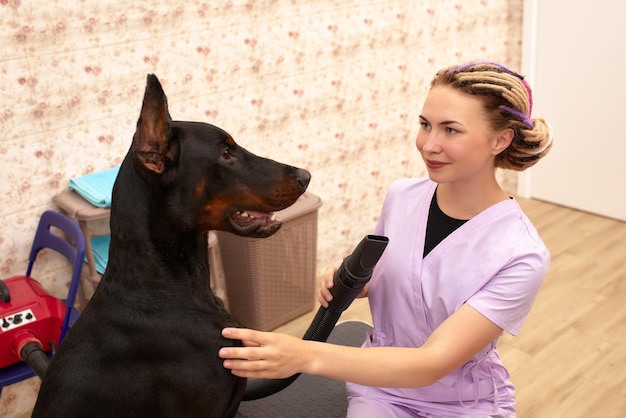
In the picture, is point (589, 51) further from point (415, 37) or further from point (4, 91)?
point (4, 91)

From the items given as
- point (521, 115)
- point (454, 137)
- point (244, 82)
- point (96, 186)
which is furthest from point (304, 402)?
point (244, 82)

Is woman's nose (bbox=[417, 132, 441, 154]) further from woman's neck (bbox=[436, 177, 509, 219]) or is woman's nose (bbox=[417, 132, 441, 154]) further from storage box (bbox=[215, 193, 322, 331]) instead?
storage box (bbox=[215, 193, 322, 331])

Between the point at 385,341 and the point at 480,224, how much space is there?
401mm

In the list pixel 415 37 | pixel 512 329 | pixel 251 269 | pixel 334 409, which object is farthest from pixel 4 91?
pixel 415 37

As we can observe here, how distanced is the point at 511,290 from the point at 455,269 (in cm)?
14

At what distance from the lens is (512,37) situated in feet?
13.4

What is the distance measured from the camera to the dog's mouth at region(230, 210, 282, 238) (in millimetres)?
1281

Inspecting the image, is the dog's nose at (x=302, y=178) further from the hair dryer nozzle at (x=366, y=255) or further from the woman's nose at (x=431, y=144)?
the woman's nose at (x=431, y=144)

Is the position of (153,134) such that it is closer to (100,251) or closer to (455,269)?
(455,269)

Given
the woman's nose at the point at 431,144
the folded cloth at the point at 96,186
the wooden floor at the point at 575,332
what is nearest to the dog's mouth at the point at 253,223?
the woman's nose at the point at 431,144

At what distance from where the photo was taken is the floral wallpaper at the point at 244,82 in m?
2.32

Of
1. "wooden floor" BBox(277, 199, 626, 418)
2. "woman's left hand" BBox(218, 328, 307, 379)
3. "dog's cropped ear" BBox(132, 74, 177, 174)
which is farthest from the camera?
"wooden floor" BBox(277, 199, 626, 418)

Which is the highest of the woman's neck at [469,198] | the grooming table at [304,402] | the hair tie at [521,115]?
the hair tie at [521,115]

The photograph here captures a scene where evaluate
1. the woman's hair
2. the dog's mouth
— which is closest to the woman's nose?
the woman's hair
